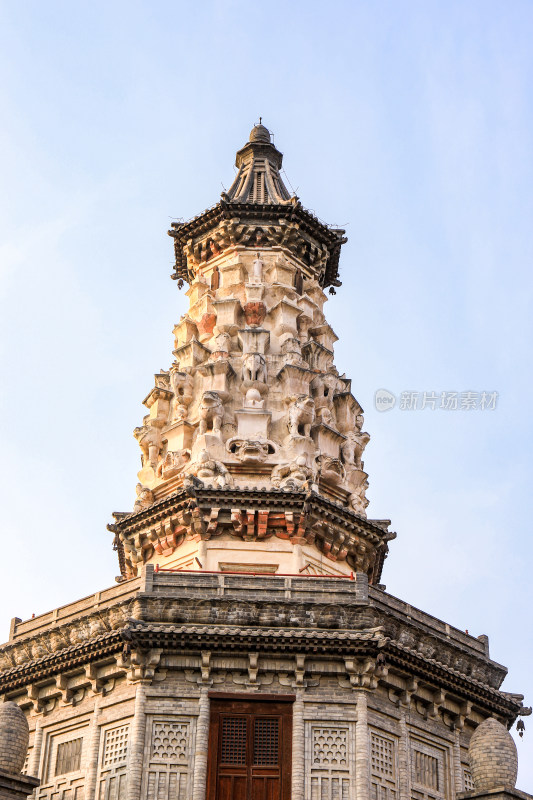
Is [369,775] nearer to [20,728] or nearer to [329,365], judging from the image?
[20,728]

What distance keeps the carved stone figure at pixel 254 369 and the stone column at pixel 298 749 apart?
15835 mm

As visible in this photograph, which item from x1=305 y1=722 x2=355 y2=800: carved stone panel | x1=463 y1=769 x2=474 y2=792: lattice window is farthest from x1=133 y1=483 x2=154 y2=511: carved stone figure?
x1=463 y1=769 x2=474 y2=792: lattice window

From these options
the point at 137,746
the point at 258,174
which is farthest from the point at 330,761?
the point at 258,174

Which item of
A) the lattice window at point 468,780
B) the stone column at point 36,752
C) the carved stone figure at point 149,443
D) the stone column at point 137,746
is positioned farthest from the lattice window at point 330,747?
the carved stone figure at point 149,443

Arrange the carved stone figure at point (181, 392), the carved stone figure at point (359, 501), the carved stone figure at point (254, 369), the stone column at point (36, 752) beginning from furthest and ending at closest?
the carved stone figure at point (181, 392)
the carved stone figure at point (254, 369)
the carved stone figure at point (359, 501)
the stone column at point (36, 752)

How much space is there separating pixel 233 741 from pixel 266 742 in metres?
0.88

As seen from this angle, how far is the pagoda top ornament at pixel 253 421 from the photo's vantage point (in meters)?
44.6

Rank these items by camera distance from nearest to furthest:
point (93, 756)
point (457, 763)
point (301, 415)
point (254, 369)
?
point (93, 756), point (457, 763), point (301, 415), point (254, 369)

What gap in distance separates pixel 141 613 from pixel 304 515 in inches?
369

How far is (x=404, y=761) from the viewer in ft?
118

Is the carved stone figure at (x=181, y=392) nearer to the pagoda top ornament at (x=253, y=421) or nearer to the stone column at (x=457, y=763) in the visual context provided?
the pagoda top ornament at (x=253, y=421)

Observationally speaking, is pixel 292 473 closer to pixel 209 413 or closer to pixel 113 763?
pixel 209 413

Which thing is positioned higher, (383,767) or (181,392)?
(181,392)

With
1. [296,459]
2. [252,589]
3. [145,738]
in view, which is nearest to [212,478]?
[296,459]
